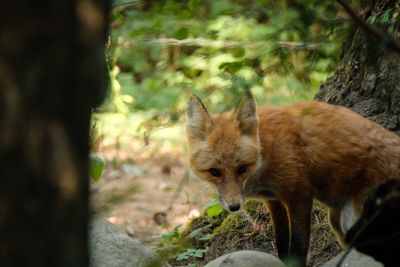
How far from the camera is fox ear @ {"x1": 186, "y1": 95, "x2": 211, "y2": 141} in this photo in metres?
5.74

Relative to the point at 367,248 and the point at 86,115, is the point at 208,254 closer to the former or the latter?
→ the point at 367,248

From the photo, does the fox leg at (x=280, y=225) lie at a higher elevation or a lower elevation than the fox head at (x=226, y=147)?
lower

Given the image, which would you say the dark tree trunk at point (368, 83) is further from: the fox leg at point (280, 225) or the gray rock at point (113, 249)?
the gray rock at point (113, 249)

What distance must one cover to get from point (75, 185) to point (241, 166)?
364 cm

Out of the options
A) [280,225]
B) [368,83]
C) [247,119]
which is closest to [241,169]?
[247,119]

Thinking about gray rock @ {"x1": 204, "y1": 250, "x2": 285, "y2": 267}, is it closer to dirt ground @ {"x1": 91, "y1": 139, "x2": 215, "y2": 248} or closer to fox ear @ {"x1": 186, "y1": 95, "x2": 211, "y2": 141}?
fox ear @ {"x1": 186, "y1": 95, "x2": 211, "y2": 141}

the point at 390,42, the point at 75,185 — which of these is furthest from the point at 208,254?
the point at 75,185

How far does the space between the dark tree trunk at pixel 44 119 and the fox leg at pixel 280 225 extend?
13.4 feet

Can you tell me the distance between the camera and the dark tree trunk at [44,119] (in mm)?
1785

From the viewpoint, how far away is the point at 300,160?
217 inches

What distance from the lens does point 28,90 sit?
1.82 meters

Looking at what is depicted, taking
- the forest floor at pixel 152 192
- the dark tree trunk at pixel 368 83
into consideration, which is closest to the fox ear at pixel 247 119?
the dark tree trunk at pixel 368 83

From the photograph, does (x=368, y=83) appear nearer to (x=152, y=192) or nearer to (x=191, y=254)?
(x=191, y=254)

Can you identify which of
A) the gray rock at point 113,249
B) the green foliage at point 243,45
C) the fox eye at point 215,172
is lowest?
the gray rock at point 113,249
